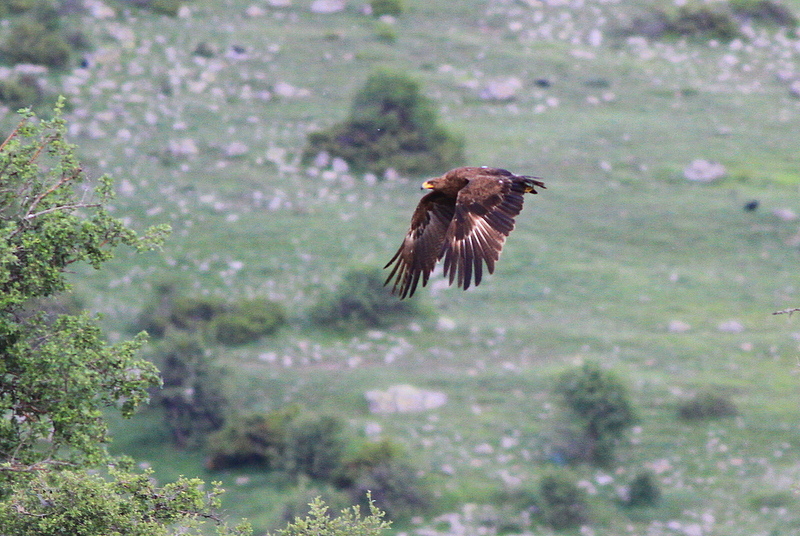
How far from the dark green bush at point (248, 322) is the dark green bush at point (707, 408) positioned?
7333mm

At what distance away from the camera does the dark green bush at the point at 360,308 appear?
23375 mm

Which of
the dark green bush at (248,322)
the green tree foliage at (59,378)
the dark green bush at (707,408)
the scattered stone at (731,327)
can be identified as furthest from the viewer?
the scattered stone at (731,327)

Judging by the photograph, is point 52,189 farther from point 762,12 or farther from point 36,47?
point 762,12

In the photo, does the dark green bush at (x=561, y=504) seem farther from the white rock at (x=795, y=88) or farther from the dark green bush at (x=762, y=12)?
the dark green bush at (x=762, y=12)

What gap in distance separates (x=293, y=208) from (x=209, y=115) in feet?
15.3

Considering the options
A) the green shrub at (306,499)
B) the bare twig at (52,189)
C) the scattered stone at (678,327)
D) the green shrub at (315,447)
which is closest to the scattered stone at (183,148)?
the green shrub at (315,447)

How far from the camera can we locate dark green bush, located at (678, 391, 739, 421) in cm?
2089

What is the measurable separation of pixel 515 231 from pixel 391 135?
515 centimetres

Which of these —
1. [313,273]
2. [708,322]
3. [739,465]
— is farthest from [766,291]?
[313,273]

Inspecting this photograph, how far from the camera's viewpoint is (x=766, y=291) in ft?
81.6

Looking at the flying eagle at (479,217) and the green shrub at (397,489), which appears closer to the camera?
the flying eagle at (479,217)

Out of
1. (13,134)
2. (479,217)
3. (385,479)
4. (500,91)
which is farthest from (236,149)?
(13,134)

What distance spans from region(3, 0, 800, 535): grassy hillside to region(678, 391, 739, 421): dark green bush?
0.21 metres

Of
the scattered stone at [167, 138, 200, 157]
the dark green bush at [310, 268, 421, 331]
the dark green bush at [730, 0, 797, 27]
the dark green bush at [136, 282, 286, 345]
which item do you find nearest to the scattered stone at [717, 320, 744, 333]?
the dark green bush at [310, 268, 421, 331]
